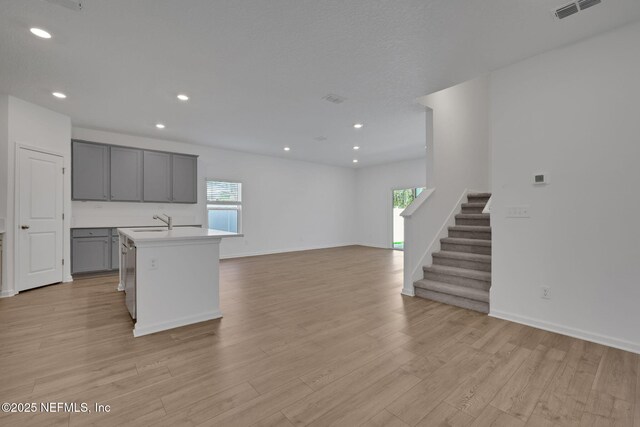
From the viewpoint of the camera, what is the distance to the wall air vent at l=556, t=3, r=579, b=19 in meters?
2.05

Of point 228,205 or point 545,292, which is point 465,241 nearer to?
point 545,292

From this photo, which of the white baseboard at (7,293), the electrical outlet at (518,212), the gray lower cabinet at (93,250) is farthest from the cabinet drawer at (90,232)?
the electrical outlet at (518,212)

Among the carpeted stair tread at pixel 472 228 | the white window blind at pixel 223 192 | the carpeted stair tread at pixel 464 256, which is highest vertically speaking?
the white window blind at pixel 223 192

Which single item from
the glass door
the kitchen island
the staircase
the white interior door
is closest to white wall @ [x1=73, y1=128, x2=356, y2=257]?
the white interior door

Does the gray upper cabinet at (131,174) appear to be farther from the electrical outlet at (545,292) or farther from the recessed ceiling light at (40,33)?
the electrical outlet at (545,292)

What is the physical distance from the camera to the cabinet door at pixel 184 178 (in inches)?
233

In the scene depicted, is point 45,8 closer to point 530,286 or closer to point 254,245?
point 530,286

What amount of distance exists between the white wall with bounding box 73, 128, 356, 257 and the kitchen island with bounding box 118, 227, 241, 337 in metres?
3.17

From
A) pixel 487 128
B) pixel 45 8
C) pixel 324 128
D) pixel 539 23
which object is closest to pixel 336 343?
pixel 539 23

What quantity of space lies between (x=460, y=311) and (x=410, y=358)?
140cm

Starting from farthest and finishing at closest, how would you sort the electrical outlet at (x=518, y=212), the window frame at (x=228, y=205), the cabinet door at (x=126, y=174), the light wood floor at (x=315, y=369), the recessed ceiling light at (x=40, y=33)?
the window frame at (x=228, y=205) → the cabinet door at (x=126, y=174) → the electrical outlet at (x=518, y=212) → the recessed ceiling light at (x=40, y=33) → the light wood floor at (x=315, y=369)

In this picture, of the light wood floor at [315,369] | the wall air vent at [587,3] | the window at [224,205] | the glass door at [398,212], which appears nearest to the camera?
the light wood floor at [315,369]

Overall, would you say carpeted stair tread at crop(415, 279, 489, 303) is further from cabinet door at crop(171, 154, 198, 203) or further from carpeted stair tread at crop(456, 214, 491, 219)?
cabinet door at crop(171, 154, 198, 203)

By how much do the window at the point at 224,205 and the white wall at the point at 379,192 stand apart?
14.7 feet
